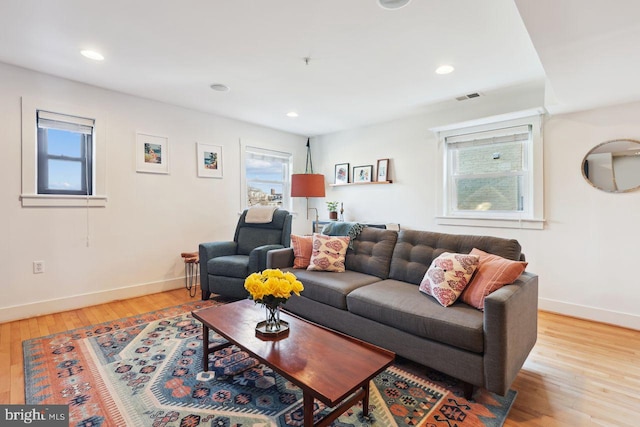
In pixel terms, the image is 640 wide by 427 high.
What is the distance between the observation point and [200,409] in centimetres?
160

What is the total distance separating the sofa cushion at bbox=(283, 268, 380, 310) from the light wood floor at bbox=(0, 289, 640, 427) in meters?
1.17

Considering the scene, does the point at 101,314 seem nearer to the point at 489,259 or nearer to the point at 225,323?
the point at 225,323

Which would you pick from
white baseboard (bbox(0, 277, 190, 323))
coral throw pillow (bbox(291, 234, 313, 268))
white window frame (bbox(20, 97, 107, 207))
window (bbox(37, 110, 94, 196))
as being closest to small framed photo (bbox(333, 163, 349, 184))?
coral throw pillow (bbox(291, 234, 313, 268))

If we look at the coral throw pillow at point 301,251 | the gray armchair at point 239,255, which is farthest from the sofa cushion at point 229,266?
the coral throw pillow at point 301,251

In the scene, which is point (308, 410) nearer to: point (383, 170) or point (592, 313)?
point (592, 313)

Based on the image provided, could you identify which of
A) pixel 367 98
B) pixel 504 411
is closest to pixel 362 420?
pixel 504 411

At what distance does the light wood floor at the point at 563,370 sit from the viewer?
160 cm

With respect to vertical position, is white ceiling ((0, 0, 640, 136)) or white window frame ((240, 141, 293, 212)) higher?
white ceiling ((0, 0, 640, 136))

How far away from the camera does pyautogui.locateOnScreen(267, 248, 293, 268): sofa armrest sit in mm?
2949

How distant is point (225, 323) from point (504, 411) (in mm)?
1623

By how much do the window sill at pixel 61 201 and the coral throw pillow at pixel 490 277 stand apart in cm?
367

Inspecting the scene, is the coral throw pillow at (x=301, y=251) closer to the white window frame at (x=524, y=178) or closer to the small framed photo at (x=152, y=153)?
the white window frame at (x=524, y=178)

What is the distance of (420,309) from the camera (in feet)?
6.14

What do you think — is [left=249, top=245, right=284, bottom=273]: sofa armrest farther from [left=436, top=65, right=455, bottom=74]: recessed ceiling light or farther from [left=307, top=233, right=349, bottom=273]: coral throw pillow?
[left=436, top=65, right=455, bottom=74]: recessed ceiling light
